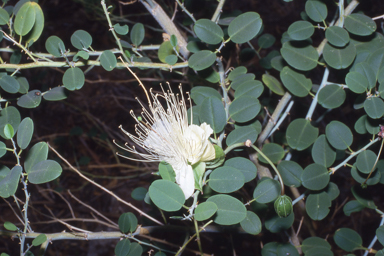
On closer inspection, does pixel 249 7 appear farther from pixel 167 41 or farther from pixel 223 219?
pixel 223 219

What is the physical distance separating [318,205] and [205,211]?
1.76 ft

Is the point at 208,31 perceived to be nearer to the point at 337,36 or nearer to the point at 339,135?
the point at 337,36

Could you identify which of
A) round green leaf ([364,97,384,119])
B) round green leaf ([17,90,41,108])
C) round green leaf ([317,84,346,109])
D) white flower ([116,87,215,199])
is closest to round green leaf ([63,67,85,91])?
round green leaf ([17,90,41,108])

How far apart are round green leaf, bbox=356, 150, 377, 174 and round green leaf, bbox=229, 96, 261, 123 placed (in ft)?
1.34

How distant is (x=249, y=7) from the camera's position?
136 inches

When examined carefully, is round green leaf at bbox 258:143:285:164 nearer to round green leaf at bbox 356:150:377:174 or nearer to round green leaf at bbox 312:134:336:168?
round green leaf at bbox 312:134:336:168

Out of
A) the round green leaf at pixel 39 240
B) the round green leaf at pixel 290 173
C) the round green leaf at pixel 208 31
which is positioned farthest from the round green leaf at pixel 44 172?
the round green leaf at pixel 290 173

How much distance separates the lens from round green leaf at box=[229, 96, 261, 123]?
3.48 feet

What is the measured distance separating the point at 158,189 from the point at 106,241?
1.84 meters

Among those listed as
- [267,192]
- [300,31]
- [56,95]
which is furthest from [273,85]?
[56,95]

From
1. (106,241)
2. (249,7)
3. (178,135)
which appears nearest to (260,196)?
(178,135)

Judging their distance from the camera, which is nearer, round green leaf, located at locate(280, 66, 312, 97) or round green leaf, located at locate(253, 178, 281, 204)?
round green leaf, located at locate(253, 178, 281, 204)

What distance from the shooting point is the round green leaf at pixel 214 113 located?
3.26 feet

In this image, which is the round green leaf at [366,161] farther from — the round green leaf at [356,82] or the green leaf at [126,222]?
the green leaf at [126,222]
